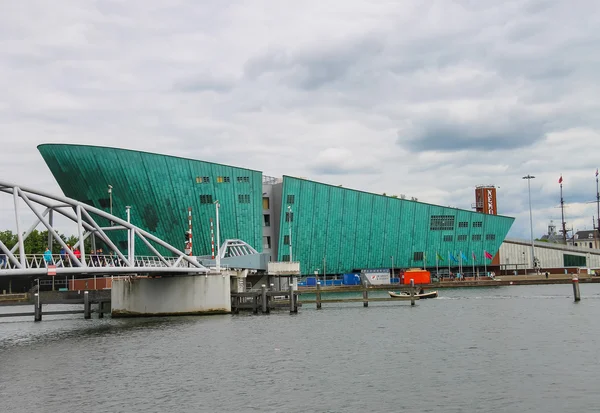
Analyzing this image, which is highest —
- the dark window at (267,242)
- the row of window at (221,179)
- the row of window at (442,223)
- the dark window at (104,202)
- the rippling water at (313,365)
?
the row of window at (221,179)

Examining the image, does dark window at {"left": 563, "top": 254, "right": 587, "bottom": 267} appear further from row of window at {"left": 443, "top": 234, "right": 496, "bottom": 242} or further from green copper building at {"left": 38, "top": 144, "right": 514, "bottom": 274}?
row of window at {"left": 443, "top": 234, "right": 496, "bottom": 242}

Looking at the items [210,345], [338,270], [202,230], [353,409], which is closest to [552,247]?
[338,270]

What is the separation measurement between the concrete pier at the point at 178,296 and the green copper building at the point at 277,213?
33218mm

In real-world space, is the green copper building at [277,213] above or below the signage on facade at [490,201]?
below

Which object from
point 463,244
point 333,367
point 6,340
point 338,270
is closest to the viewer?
point 333,367

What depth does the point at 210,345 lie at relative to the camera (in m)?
40.9

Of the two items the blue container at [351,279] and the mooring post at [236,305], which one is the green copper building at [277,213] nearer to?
the blue container at [351,279]

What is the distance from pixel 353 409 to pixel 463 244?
363 ft

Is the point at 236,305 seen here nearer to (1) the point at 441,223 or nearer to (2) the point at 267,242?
(2) the point at 267,242

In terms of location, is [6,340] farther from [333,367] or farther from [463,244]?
[463,244]

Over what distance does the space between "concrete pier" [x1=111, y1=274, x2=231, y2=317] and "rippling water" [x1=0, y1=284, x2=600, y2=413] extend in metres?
4.50

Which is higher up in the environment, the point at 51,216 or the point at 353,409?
the point at 51,216

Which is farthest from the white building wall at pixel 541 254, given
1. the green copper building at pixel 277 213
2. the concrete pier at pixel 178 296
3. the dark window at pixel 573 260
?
the concrete pier at pixel 178 296

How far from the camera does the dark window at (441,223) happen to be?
127m
